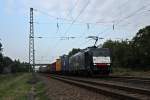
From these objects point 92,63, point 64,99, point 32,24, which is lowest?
point 64,99

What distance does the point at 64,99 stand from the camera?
17.2 m

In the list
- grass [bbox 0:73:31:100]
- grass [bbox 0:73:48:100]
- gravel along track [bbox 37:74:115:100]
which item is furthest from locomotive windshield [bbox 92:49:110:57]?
gravel along track [bbox 37:74:115:100]

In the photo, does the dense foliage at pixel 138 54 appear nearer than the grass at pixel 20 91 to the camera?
No

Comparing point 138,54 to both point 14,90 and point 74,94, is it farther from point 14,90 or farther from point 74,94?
point 74,94

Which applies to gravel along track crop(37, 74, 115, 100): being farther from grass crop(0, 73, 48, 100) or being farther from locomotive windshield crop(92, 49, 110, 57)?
locomotive windshield crop(92, 49, 110, 57)

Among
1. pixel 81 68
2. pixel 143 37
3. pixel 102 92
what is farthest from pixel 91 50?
pixel 143 37

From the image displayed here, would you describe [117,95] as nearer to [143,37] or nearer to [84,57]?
[84,57]

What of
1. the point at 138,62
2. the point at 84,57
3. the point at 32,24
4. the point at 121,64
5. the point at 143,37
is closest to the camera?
the point at 84,57

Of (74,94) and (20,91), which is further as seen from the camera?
(20,91)

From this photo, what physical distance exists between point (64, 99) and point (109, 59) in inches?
967

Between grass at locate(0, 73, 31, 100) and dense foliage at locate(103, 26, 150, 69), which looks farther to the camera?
dense foliage at locate(103, 26, 150, 69)

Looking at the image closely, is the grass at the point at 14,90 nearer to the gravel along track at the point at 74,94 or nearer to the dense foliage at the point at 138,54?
the gravel along track at the point at 74,94

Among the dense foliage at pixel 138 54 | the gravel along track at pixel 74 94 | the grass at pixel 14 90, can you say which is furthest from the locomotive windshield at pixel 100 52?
the dense foliage at pixel 138 54

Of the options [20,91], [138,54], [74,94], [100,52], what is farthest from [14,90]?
[138,54]
